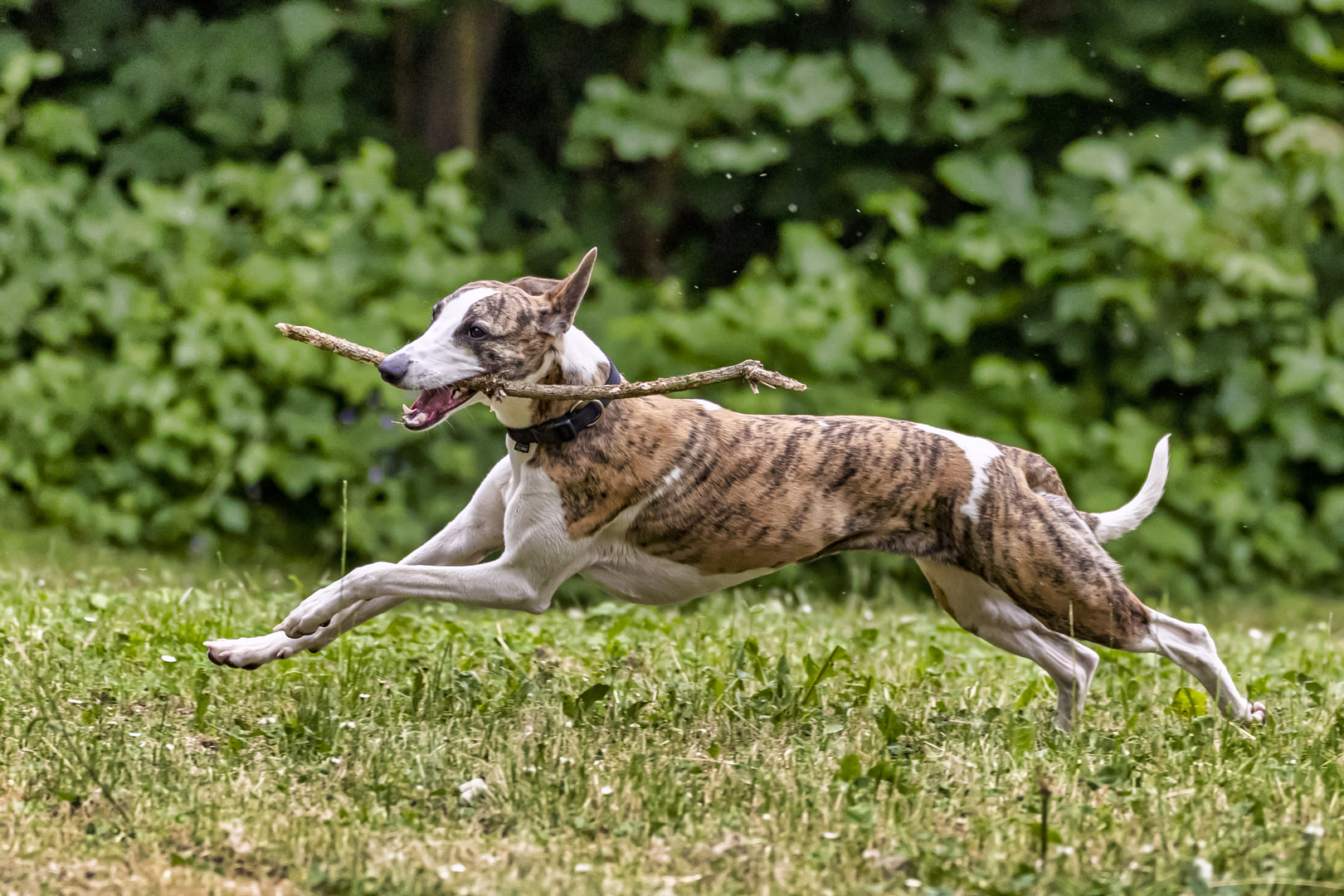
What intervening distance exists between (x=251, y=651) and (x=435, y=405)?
0.81m

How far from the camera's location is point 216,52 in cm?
725

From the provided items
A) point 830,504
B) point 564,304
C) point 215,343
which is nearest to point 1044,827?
point 830,504

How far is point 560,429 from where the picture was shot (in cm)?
364

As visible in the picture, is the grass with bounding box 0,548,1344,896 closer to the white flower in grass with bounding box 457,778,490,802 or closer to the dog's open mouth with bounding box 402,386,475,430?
the white flower in grass with bounding box 457,778,490,802

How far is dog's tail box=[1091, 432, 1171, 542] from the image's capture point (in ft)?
13.5

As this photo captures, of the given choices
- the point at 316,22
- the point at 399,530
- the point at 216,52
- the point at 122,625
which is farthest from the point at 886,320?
the point at 122,625

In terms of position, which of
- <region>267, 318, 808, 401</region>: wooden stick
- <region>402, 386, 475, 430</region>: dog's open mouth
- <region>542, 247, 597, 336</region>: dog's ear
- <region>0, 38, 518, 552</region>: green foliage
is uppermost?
<region>542, 247, 597, 336</region>: dog's ear

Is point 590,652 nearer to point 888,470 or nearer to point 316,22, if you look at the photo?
point 888,470

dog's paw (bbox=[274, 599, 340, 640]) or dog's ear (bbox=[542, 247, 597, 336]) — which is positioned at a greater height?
dog's ear (bbox=[542, 247, 597, 336])

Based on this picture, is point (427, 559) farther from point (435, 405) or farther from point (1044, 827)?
point (1044, 827)

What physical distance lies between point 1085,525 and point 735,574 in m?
0.99

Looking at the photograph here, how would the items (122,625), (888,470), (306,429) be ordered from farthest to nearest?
(306,429)
(122,625)
(888,470)

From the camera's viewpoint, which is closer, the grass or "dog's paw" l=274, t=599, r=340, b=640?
the grass

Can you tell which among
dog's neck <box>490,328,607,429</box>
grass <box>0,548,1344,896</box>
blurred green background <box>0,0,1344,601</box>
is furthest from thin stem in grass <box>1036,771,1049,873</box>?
blurred green background <box>0,0,1344,601</box>
